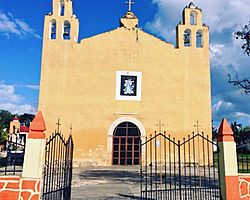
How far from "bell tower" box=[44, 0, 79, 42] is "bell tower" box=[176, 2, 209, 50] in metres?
6.56

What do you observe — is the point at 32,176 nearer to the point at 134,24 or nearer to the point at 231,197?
the point at 231,197

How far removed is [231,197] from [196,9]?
15.2 metres

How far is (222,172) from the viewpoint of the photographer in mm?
5562

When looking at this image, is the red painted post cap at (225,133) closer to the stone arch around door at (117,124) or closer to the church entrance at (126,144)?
the stone arch around door at (117,124)

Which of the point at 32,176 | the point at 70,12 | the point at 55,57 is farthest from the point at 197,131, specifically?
the point at 32,176

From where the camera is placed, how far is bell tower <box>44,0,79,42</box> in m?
16.7

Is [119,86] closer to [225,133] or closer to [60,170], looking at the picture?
[60,170]

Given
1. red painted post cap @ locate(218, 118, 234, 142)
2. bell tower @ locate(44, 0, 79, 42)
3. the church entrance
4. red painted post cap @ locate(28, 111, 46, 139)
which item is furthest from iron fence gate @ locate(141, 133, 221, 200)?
bell tower @ locate(44, 0, 79, 42)

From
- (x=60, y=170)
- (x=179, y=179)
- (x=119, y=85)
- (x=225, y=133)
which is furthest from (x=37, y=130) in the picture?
(x=119, y=85)

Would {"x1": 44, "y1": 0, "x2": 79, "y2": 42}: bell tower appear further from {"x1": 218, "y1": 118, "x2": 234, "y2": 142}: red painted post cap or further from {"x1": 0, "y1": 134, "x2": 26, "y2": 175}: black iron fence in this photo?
{"x1": 218, "y1": 118, "x2": 234, "y2": 142}: red painted post cap

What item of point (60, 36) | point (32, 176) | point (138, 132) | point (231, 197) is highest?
point (60, 36)

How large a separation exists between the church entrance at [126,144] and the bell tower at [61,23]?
6.19 m

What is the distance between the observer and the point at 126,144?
16.1m

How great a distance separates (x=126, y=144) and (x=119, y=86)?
136 inches
